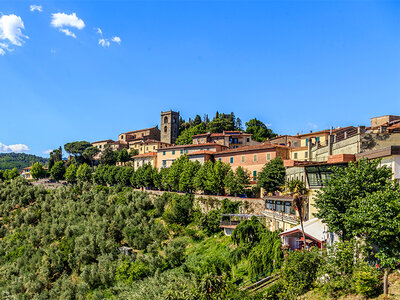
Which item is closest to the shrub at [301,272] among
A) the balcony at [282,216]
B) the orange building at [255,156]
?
the balcony at [282,216]

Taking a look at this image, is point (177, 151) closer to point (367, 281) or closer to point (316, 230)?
point (316, 230)

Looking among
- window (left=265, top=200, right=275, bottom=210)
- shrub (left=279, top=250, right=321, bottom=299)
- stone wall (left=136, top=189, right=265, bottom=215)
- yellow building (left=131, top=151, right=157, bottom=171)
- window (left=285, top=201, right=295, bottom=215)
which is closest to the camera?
shrub (left=279, top=250, right=321, bottom=299)

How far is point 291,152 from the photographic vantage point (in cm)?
4834

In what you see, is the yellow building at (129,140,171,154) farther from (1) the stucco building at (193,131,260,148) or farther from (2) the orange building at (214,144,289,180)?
(2) the orange building at (214,144,289,180)

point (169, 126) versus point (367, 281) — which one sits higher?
point (169, 126)

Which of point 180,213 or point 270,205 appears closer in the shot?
point 270,205

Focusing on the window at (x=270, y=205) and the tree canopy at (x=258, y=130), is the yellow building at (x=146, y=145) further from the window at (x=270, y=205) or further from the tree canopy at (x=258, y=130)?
the window at (x=270, y=205)

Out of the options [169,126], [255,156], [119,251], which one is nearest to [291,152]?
[255,156]

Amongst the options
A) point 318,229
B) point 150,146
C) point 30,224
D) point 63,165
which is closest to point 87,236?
point 30,224

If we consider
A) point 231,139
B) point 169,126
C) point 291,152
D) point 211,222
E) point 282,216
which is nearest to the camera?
point 282,216

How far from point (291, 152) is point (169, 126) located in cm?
5412

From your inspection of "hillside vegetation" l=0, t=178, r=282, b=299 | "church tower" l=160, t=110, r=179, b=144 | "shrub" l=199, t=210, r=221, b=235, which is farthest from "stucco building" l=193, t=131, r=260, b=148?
"church tower" l=160, t=110, r=179, b=144

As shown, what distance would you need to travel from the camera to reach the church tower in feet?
315

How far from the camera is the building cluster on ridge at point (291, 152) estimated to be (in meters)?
25.3
